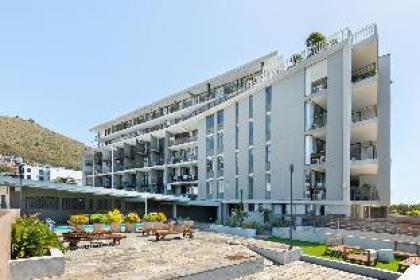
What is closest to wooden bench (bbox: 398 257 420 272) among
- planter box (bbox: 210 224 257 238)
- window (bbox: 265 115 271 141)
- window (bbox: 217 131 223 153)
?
planter box (bbox: 210 224 257 238)

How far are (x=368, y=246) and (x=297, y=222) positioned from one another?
9.60 m

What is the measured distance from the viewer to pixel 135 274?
54.3ft

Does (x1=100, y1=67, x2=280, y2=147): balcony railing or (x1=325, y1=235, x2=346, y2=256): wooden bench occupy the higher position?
(x1=100, y1=67, x2=280, y2=147): balcony railing

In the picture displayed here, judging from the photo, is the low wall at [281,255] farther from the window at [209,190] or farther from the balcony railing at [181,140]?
the balcony railing at [181,140]

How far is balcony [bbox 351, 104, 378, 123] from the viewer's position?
34562 millimetres

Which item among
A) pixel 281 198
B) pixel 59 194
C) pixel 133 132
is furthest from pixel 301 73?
pixel 133 132

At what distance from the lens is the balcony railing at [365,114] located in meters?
34.6

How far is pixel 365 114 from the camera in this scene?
35.3 metres

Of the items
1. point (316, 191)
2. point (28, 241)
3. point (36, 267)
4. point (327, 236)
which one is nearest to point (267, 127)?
point (316, 191)

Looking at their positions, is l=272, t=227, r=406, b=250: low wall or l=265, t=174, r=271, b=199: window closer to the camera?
l=272, t=227, r=406, b=250: low wall

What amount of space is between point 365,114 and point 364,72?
4.21 m

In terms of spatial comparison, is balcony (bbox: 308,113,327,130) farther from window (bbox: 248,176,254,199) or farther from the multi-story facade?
window (bbox: 248,176,254,199)

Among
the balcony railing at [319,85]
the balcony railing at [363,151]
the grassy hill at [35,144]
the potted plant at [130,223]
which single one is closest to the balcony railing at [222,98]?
the balcony railing at [319,85]

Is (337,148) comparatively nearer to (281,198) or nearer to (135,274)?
(281,198)
